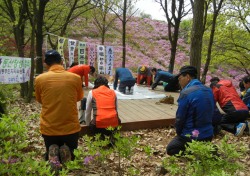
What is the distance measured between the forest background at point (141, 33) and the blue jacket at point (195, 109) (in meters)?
2.41

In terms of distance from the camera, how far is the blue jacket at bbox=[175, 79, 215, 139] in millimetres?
3562

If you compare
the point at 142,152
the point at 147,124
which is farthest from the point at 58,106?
the point at 147,124

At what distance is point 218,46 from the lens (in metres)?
16.2

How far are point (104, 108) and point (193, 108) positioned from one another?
1.83 meters

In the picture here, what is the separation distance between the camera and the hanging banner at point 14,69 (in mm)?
7222

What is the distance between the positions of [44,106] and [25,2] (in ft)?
20.0

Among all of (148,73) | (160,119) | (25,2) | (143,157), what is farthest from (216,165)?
(148,73)

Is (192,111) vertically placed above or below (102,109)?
above

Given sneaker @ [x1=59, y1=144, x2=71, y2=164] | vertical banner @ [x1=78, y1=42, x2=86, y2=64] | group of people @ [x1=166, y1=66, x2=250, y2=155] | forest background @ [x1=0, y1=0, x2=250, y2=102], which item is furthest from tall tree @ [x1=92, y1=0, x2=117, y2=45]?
sneaker @ [x1=59, y1=144, x2=71, y2=164]

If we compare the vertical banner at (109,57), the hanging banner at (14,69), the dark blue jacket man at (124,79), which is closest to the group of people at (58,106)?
the hanging banner at (14,69)

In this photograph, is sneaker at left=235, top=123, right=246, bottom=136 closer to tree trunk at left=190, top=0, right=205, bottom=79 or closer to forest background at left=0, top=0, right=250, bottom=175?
forest background at left=0, top=0, right=250, bottom=175

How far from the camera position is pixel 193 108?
3.60 meters

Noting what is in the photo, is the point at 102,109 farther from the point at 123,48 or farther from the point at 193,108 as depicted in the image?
the point at 123,48

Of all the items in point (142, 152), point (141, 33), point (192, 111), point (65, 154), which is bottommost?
point (142, 152)
